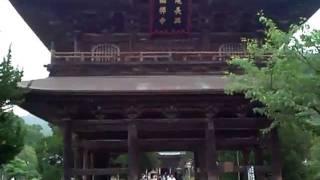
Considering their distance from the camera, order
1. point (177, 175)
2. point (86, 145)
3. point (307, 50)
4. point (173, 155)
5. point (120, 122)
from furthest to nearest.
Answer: point (177, 175) → point (173, 155) → point (86, 145) → point (120, 122) → point (307, 50)

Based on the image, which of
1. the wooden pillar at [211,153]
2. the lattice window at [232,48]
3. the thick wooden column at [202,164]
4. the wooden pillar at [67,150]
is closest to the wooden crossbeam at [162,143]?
the thick wooden column at [202,164]

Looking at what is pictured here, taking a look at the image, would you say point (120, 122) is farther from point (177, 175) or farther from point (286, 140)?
point (177, 175)

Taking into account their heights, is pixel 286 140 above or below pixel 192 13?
below

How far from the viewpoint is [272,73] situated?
1084 centimetres

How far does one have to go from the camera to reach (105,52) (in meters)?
16.5

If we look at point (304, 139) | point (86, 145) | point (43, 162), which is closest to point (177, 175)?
point (43, 162)

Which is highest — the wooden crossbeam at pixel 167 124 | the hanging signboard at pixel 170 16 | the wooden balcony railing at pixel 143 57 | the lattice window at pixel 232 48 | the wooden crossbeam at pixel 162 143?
the hanging signboard at pixel 170 16

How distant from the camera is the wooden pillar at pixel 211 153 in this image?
48.7 feet

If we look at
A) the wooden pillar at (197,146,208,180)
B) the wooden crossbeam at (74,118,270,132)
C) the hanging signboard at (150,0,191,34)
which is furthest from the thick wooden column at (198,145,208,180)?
the hanging signboard at (150,0,191,34)

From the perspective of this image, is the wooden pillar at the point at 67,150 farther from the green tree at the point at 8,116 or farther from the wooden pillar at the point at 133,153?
the green tree at the point at 8,116

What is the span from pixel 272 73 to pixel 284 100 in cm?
82

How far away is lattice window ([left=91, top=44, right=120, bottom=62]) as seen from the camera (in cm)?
1605

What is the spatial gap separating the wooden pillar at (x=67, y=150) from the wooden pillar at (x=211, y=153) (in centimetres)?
408

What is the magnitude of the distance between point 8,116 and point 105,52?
6110mm
